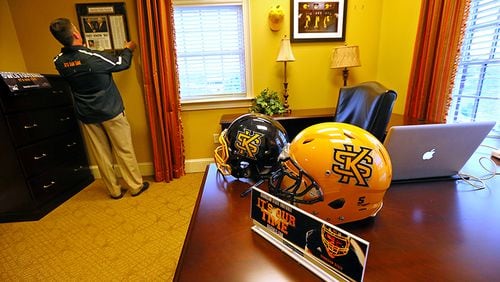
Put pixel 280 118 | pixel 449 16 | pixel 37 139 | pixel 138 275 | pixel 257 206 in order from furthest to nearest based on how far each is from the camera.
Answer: pixel 280 118 → pixel 37 139 → pixel 449 16 → pixel 138 275 → pixel 257 206

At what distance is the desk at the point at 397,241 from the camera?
1.70ft

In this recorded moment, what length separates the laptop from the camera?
769 mm

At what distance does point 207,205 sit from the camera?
2.66 ft

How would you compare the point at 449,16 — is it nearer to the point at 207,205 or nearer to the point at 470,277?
the point at 470,277

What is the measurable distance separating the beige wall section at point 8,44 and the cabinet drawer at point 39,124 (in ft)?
2.27

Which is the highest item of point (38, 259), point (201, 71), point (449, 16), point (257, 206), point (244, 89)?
point (449, 16)

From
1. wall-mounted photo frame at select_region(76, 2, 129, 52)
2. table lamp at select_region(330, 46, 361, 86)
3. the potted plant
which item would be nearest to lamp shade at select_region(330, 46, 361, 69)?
table lamp at select_region(330, 46, 361, 86)

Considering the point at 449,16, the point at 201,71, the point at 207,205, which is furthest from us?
the point at 201,71

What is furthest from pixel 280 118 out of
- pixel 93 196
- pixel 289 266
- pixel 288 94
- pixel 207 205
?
pixel 93 196

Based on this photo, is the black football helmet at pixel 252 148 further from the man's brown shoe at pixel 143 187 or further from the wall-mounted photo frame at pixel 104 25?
the wall-mounted photo frame at pixel 104 25

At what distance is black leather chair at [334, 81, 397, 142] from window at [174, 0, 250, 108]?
142 cm

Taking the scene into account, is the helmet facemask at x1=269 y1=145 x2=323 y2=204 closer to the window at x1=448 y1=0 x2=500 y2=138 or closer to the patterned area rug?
the patterned area rug

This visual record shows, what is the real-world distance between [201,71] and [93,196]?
1.79 metres

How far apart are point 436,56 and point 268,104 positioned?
1.47 metres
